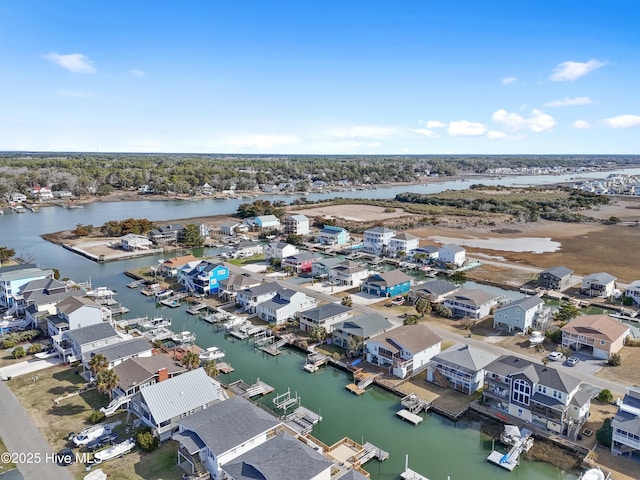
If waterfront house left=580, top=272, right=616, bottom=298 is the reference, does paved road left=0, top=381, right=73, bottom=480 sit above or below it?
below

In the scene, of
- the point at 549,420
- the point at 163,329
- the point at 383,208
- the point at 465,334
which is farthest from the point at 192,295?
the point at 383,208

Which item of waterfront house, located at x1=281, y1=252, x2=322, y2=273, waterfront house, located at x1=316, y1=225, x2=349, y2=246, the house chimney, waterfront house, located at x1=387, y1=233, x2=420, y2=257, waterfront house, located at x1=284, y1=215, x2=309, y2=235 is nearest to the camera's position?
the house chimney

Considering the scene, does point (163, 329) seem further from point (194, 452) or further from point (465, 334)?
point (465, 334)

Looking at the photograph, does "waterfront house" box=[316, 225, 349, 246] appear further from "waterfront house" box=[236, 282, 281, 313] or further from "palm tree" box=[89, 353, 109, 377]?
"palm tree" box=[89, 353, 109, 377]

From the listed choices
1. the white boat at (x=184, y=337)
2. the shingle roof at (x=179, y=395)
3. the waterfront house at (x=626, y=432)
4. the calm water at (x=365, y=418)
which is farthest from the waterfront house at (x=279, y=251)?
the waterfront house at (x=626, y=432)

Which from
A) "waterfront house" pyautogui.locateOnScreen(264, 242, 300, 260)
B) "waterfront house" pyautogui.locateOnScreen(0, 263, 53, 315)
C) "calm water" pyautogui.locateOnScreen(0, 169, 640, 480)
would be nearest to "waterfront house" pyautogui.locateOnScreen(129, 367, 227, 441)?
"calm water" pyautogui.locateOnScreen(0, 169, 640, 480)

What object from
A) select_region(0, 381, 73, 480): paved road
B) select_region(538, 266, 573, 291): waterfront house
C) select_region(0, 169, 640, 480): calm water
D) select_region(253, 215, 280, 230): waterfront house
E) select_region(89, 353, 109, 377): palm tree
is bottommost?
select_region(0, 169, 640, 480): calm water

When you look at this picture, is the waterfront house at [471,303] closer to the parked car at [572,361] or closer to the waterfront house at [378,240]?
the parked car at [572,361]
